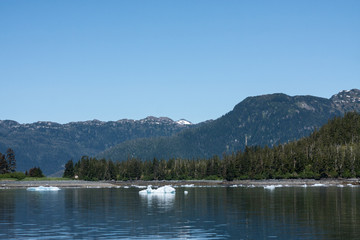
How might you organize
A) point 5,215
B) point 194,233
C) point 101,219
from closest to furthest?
1. point 194,233
2. point 101,219
3. point 5,215

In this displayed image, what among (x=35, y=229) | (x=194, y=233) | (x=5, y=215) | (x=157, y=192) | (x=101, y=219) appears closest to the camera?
(x=194, y=233)

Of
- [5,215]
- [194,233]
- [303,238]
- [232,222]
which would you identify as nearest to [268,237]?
[303,238]

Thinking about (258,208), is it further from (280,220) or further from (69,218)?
(69,218)

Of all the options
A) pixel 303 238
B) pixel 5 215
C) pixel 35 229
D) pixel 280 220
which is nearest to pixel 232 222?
pixel 280 220

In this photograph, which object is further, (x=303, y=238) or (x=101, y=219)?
(x=101, y=219)

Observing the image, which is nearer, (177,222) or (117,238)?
(117,238)

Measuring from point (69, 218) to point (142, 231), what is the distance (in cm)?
1983

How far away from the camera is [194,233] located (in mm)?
56438

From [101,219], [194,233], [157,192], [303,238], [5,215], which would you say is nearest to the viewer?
[303,238]

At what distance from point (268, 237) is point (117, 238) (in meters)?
15.2

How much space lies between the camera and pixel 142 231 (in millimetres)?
58781

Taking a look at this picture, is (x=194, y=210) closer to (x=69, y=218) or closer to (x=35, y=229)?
(x=69, y=218)

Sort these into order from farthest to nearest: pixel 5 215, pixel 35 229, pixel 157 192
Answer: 1. pixel 157 192
2. pixel 5 215
3. pixel 35 229

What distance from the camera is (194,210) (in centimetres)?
8550
